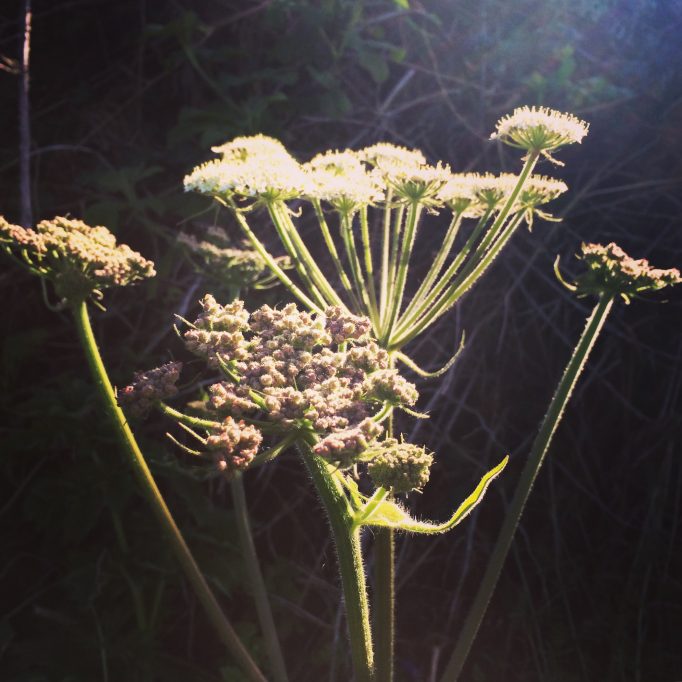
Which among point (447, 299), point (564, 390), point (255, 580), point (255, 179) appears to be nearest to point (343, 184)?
point (255, 179)

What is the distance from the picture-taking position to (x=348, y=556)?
1.99 meters

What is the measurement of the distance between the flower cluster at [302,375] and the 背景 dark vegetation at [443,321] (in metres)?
1.37

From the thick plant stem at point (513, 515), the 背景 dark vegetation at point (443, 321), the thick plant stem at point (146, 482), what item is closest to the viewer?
the thick plant stem at point (146, 482)

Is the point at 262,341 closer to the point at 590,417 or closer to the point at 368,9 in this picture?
the point at 590,417

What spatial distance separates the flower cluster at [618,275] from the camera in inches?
91.7

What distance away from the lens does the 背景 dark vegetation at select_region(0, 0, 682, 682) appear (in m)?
3.57

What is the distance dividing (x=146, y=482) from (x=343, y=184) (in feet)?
4.01

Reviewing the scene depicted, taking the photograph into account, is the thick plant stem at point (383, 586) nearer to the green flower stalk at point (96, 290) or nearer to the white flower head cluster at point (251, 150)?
the green flower stalk at point (96, 290)

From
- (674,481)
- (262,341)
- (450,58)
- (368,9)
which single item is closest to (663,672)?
(674,481)

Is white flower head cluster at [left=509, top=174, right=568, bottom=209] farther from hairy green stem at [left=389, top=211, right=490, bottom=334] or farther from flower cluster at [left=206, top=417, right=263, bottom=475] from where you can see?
flower cluster at [left=206, top=417, right=263, bottom=475]

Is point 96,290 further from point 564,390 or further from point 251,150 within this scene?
point 564,390

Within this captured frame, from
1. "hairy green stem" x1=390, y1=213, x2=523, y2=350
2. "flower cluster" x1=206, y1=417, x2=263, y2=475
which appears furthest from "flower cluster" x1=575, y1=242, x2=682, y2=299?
"flower cluster" x1=206, y1=417, x2=263, y2=475

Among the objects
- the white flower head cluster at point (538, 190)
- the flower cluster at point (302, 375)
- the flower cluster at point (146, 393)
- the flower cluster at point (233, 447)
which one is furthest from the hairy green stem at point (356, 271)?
the flower cluster at point (233, 447)

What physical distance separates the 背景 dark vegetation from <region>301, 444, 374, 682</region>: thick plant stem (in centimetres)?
124
